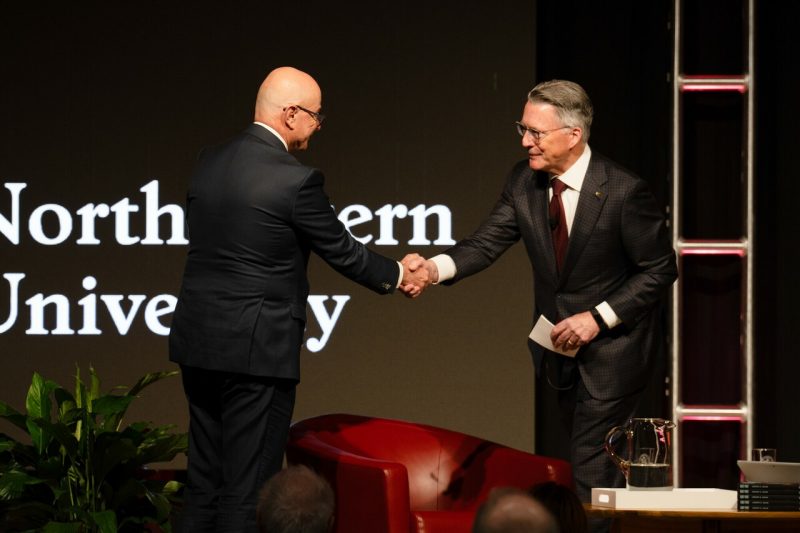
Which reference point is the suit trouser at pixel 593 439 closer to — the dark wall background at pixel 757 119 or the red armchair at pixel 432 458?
the red armchair at pixel 432 458

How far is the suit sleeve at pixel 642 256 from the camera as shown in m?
4.00

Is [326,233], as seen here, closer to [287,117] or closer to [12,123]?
[287,117]

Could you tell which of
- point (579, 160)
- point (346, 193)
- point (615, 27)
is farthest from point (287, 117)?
point (615, 27)

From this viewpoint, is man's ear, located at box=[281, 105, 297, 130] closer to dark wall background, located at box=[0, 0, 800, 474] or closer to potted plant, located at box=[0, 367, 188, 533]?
potted plant, located at box=[0, 367, 188, 533]

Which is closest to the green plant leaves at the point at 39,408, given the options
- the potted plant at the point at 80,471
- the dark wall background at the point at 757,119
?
the potted plant at the point at 80,471

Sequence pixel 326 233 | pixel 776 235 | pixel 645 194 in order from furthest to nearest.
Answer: pixel 776 235 < pixel 645 194 < pixel 326 233

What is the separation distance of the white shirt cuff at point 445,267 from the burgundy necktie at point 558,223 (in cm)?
43

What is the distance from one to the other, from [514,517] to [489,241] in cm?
254

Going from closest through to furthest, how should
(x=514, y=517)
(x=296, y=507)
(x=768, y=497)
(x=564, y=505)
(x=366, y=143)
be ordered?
(x=514, y=517) → (x=296, y=507) → (x=564, y=505) → (x=768, y=497) → (x=366, y=143)

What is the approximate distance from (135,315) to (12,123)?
970 millimetres

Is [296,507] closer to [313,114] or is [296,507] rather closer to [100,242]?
[313,114]

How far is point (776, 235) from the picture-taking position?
18.1ft

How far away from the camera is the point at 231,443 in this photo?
11.8 ft

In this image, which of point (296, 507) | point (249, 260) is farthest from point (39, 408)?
point (296, 507)
